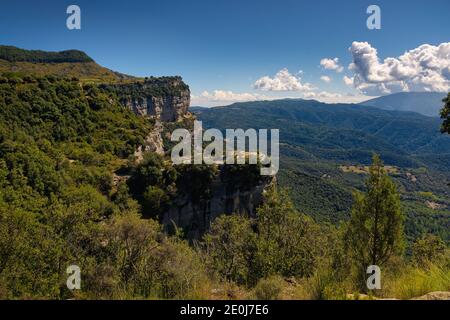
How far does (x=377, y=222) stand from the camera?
13352 millimetres

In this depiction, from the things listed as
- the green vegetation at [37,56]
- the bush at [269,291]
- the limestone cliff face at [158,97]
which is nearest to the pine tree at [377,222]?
the bush at [269,291]

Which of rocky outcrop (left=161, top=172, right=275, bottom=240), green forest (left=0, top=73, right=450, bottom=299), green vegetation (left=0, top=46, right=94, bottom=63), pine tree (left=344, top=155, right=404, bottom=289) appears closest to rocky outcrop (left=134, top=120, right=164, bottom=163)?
green forest (left=0, top=73, right=450, bottom=299)

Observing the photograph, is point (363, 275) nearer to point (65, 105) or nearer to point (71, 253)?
point (71, 253)

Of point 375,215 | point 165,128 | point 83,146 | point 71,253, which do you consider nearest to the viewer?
point 375,215

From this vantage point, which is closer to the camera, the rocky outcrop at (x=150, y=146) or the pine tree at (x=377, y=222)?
the pine tree at (x=377, y=222)

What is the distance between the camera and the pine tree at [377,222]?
13172 mm

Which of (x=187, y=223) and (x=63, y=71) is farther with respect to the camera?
(x=63, y=71)

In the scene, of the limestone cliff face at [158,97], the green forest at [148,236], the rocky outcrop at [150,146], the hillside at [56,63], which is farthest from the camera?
the hillside at [56,63]

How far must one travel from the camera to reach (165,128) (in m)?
130

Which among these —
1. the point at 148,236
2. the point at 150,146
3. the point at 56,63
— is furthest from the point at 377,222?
the point at 56,63

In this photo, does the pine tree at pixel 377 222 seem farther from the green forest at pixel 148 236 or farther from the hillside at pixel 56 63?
the hillside at pixel 56 63

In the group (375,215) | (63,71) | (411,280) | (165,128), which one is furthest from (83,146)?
(63,71)
